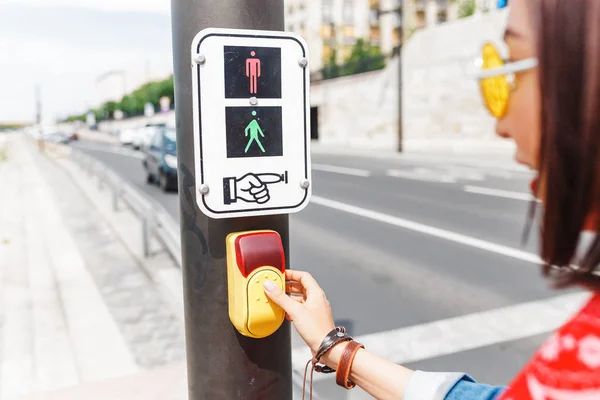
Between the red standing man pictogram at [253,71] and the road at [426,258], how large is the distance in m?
2.77

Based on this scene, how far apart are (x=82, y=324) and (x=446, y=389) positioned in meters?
4.34

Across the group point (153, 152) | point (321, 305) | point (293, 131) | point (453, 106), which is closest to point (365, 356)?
point (321, 305)

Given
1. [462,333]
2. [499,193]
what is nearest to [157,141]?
[499,193]

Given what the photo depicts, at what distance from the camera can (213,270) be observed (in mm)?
1471

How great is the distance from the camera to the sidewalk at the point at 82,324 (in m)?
3.69

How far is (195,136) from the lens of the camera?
139cm

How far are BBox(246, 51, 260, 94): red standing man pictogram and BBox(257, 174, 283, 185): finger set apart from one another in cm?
20

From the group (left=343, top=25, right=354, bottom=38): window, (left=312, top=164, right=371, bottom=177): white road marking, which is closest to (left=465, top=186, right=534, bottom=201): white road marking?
(left=312, top=164, right=371, bottom=177): white road marking

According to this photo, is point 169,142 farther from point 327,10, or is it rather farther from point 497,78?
point 327,10

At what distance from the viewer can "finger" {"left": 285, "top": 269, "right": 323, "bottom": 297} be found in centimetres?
143

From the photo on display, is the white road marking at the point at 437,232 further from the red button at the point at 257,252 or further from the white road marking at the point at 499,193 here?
the red button at the point at 257,252

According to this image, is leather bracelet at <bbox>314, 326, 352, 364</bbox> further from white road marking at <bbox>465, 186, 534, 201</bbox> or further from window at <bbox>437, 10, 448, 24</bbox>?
window at <bbox>437, 10, 448, 24</bbox>

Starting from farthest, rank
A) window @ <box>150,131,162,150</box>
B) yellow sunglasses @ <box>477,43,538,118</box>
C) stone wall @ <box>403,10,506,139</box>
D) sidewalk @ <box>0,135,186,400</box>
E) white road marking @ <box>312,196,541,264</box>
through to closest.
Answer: stone wall @ <box>403,10,506,139</box> < window @ <box>150,131,162,150</box> < white road marking @ <box>312,196,541,264</box> < sidewalk @ <box>0,135,186,400</box> < yellow sunglasses @ <box>477,43,538,118</box>

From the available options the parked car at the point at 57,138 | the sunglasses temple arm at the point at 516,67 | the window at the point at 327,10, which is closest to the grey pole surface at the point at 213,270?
the sunglasses temple arm at the point at 516,67
